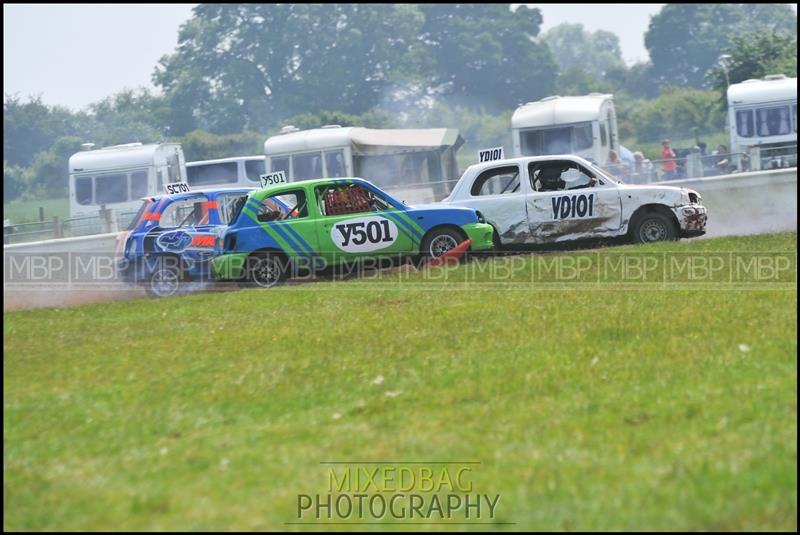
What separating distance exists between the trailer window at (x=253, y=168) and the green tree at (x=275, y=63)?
45.7 m

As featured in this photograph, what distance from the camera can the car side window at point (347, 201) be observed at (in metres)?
17.2

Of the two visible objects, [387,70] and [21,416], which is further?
[387,70]

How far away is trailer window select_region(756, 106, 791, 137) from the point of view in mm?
32219

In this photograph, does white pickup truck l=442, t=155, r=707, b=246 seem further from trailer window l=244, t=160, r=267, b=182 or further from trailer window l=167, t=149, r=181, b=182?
trailer window l=244, t=160, r=267, b=182

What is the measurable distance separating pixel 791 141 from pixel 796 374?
24791 millimetres

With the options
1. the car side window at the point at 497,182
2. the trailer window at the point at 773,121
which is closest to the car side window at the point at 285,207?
the car side window at the point at 497,182

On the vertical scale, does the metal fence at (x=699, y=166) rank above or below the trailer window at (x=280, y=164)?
below

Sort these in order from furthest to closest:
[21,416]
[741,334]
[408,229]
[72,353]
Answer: [408,229]
[72,353]
[741,334]
[21,416]

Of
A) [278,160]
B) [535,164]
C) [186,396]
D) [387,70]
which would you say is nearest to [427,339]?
[186,396]

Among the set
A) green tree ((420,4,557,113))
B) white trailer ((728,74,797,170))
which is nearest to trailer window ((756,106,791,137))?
white trailer ((728,74,797,170))

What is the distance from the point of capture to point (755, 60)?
165 ft

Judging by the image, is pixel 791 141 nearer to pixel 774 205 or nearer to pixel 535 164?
pixel 774 205

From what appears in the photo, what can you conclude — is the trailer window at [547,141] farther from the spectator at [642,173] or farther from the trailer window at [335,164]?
the spectator at [642,173]

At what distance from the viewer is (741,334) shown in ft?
31.6
